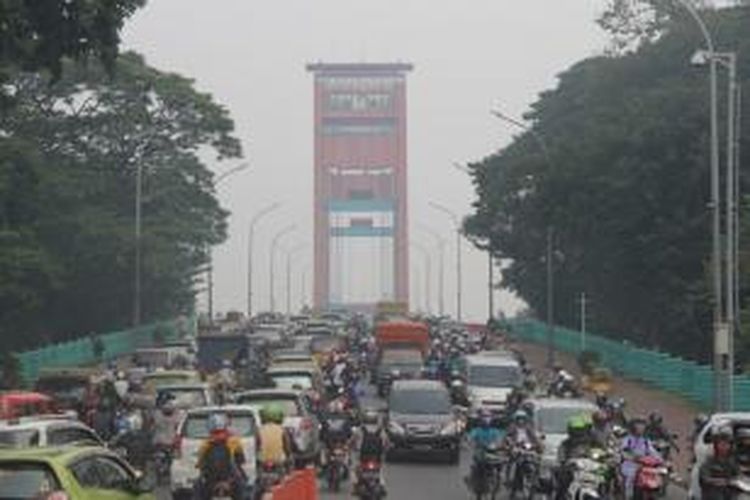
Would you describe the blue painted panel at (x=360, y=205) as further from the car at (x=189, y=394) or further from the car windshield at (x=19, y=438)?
A: the car windshield at (x=19, y=438)

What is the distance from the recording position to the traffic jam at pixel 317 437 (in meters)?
20.5

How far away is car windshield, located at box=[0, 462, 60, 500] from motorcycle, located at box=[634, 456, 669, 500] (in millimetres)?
8890

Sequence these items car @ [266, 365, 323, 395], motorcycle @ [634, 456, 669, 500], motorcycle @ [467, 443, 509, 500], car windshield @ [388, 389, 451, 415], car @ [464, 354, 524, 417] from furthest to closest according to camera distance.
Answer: car @ [464, 354, 524, 417], car @ [266, 365, 323, 395], car windshield @ [388, 389, 451, 415], motorcycle @ [467, 443, 509, 500], motorcycle @ [634, 456, 669, 500]

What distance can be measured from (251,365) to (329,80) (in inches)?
4320

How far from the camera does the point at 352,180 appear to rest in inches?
6535

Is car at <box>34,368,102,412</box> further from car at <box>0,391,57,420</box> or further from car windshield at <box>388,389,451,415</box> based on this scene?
car windshield at <box>388,389,451,415</box>

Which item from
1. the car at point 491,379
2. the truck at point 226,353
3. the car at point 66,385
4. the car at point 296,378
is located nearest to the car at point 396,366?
the truck at point 226,353

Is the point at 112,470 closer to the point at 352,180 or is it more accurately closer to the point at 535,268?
the point at 535,268

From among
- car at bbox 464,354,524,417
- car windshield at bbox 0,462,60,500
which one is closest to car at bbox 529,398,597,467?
car windshield at bbox 0,462,60,500

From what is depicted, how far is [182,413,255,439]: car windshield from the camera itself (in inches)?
1025

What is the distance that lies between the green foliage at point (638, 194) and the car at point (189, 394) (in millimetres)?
20828

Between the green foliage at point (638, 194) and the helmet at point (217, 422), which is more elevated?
the green foliage at point (638, 194)

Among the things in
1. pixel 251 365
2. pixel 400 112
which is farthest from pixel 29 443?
pixel 400 112

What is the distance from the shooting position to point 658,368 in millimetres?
55938
